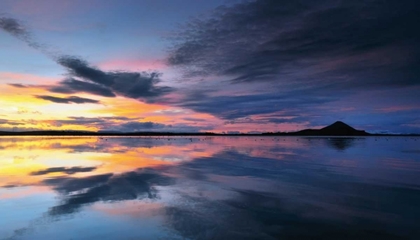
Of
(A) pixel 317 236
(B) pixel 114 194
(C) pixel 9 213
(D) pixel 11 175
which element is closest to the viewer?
(A) pixel 317 236

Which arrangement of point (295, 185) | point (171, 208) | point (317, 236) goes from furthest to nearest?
1. point (295, 185)
2. point (171, 208)
3. point (317, 236)

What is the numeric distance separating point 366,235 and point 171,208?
6.30m

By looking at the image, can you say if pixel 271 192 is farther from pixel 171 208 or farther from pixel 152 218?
pixel 152 218

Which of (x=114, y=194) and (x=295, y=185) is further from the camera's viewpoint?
(x=295, y=185)

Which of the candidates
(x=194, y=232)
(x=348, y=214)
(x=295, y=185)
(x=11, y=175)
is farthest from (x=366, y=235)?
(x=11, y=175)

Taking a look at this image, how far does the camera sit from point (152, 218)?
30.3ft

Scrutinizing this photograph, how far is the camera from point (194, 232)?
7953mm

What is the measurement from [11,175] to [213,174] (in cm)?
1260

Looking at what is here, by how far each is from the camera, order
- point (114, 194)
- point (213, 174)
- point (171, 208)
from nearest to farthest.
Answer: point (171, 208) → point (114, 194) → point (213, 174)

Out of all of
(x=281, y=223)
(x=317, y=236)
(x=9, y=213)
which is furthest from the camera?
(x=9, y=213)

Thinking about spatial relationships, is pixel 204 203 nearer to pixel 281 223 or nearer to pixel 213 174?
pixel 281 223

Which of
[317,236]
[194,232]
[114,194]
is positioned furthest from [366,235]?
[114,194]

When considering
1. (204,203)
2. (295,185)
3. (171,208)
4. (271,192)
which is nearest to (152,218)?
(171,208)

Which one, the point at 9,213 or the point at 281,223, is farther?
the point at 9,213
